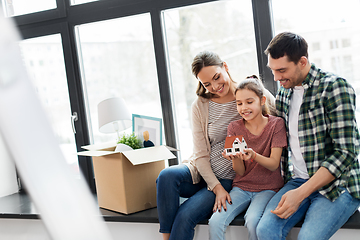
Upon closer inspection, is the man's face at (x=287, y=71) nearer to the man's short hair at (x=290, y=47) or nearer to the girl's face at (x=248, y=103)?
the man's short hair at (x=290, y=47)

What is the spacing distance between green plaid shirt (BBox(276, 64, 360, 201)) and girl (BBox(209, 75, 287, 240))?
0.12m

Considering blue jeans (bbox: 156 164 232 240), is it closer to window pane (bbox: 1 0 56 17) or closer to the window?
the window

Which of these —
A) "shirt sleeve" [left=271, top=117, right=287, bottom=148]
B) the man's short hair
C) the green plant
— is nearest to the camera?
the man's short hair

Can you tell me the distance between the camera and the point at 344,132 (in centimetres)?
124

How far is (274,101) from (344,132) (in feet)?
1.48

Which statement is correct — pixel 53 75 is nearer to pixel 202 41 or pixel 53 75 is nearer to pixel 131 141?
pixel 131 141

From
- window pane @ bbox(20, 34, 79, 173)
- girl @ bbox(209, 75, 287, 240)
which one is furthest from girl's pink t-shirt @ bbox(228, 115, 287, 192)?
window pane @ bbox(20, 34, 79, 173)

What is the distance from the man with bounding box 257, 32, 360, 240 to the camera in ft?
4.00

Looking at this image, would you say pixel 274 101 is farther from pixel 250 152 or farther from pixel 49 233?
pixel 49 233

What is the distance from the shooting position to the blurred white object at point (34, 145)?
22 cm

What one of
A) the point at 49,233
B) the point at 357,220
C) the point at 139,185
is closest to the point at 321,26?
the point at 357,220

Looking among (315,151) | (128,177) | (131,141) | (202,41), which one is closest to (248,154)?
(315,151)

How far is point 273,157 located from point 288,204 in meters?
0.23

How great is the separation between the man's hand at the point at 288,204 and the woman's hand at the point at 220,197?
0.80ft
